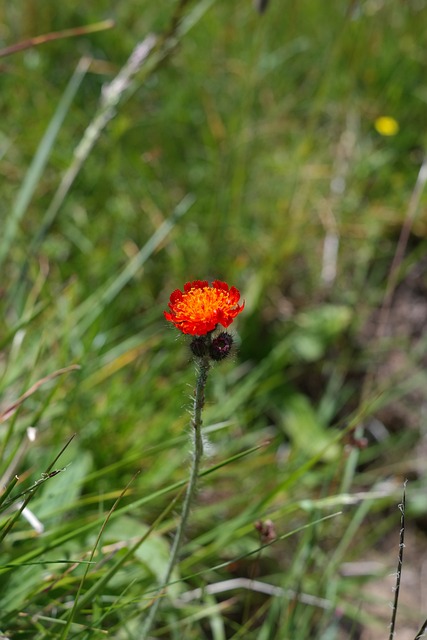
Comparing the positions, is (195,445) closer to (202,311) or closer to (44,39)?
(202,311)

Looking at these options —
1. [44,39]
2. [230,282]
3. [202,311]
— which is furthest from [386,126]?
[202,311]

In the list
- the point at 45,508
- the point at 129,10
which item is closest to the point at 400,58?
the point at 129,10

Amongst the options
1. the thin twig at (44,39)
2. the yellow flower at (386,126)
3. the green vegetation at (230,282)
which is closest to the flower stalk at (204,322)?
the green vegetation at (230,282)

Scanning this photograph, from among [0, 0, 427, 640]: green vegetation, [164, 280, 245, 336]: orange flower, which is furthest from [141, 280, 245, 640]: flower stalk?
[0, 0, 427, 640]: green vegetation

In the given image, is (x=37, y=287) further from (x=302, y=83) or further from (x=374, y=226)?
(x=302, y=83)

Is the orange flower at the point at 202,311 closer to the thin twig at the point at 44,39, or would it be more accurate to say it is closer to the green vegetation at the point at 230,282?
the green vegetation at the point at 230,282
